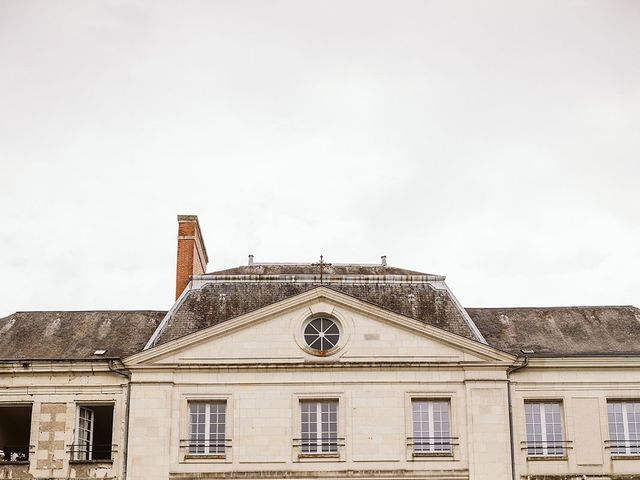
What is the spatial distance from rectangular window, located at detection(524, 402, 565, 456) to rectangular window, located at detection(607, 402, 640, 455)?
1310 mm

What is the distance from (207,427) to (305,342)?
10.7 feet

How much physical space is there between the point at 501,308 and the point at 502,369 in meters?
3.44

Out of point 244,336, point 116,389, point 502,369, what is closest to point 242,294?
point 244,336

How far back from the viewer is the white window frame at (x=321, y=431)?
27.4 meters

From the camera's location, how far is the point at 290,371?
2791 centimetres

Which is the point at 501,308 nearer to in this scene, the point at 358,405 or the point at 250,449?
the point at 358,405

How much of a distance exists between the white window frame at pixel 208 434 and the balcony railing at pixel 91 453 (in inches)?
76.3

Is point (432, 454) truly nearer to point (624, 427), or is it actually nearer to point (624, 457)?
point (624, 457)

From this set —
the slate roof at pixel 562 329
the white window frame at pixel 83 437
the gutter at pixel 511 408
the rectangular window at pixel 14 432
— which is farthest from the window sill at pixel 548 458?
the rectangular window at pixel 14 432

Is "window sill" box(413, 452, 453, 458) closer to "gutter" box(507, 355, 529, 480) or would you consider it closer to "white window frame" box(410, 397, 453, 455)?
"white window frame" box(410, 397, 453, 455)

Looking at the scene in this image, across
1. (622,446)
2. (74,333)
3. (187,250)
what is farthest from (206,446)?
(622,446)

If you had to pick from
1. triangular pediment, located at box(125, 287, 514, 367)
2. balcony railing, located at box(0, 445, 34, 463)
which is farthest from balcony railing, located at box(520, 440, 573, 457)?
balcony railing, located at box(0, 445, 34, 463)

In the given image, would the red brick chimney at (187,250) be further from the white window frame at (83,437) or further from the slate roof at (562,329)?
the slate roof at (562,329)

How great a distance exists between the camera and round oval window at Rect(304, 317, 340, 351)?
28.2m
